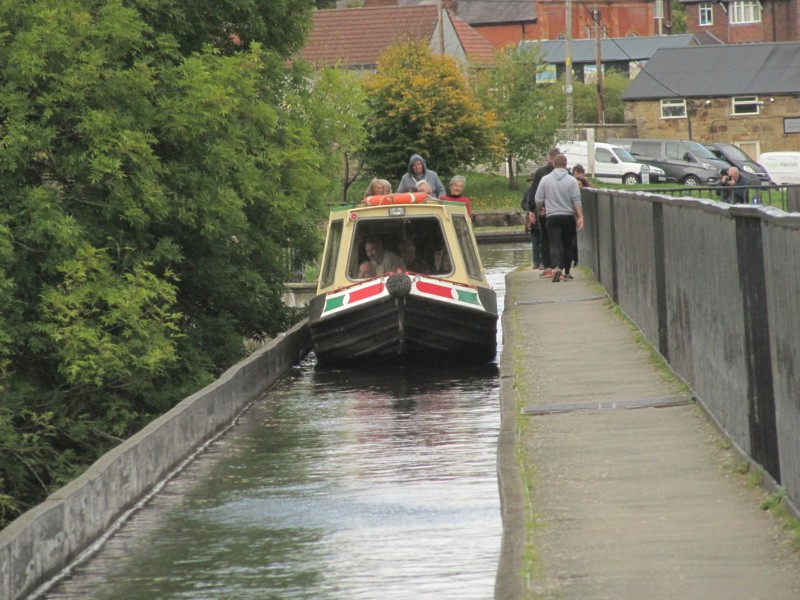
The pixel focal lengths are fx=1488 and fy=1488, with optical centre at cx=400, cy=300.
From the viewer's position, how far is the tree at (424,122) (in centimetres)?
5572

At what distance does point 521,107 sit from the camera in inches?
2486

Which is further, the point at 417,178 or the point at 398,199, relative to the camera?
the point at 417,178

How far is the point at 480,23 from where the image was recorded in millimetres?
112312

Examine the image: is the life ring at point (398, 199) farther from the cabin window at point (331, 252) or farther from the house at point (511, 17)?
the house at point (511, 17)

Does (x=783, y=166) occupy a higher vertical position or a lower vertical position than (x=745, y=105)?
Answer: lower

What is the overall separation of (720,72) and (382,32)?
17.9m

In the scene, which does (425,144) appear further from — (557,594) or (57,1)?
(557,594)

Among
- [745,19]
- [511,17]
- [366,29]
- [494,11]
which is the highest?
[494,11]

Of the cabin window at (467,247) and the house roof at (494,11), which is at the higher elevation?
the house roof at (494,11)

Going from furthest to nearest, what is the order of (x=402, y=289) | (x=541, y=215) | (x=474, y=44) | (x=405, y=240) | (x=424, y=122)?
(x=474, y=44) → (x=424, y=122) → (x=541, y=215) → (x=405, y=240) → (x=402, y=289)

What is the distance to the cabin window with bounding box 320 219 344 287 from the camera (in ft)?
Answer: 62.3

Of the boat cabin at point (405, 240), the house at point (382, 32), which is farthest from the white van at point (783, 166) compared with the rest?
the boat cabin at point (405, 240)

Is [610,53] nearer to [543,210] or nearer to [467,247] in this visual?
[543,210]

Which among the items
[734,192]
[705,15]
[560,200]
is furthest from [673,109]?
[560,200]
